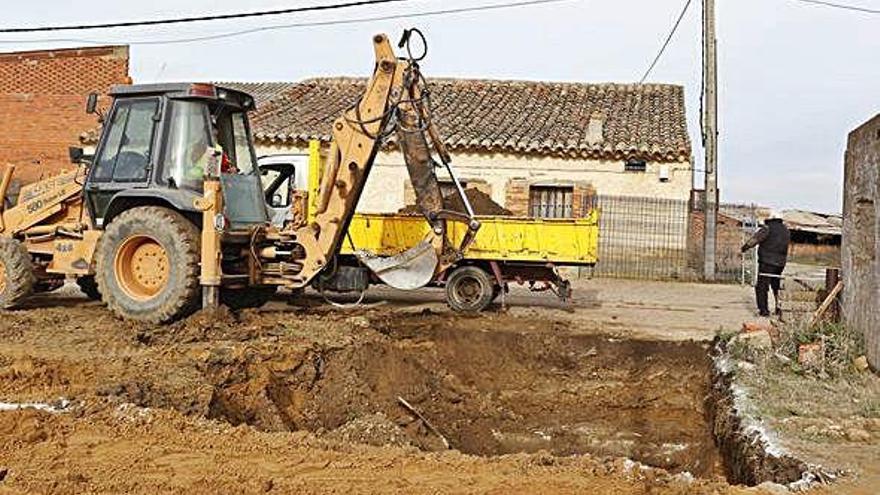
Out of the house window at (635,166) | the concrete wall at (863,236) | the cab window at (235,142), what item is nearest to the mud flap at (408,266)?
the cab window at (235,142)

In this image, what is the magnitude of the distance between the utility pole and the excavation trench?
1119cm

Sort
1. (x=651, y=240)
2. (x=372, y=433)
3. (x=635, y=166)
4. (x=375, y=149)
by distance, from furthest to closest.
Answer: (x=635, y=166) < (x=651, y=240) < (x=375, y=149) < (x=372, y=433)

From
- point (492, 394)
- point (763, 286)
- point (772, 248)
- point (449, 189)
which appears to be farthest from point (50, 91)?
point (492, 394)

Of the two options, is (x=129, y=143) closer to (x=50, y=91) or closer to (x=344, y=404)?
(x=344, y=404)

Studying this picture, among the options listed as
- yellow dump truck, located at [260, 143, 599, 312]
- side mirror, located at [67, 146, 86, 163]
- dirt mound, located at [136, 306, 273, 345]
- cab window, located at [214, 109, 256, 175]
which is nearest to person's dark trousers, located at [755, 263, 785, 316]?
yellow dump truck, located at [260, 143, 599, 312]

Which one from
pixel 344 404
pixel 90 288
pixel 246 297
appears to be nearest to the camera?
pixel 344 404

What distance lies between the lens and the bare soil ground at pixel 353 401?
523 cm

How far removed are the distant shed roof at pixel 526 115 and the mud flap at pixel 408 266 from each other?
12586 mm

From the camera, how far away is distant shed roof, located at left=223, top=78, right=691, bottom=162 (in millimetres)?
22812

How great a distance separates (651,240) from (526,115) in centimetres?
551

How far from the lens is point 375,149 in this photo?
1023cm

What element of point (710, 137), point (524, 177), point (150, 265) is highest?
point (710, 137)

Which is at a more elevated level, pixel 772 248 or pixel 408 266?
pixel 772 248

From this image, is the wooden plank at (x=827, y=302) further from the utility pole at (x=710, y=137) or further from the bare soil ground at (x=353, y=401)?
the utility pole at (x=710, y=137)
